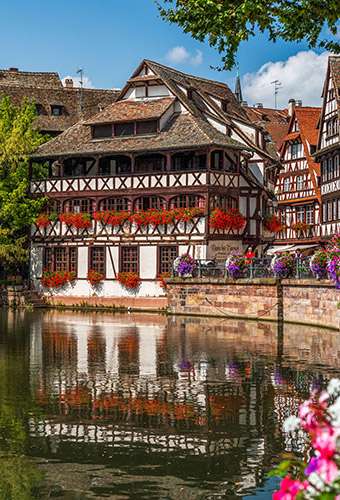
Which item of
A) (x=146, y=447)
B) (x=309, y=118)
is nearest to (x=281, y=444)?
(x=146, y=447)

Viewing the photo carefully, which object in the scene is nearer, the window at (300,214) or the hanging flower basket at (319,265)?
the hanging flower basket at (319,265)

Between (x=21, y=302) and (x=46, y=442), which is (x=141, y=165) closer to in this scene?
(x=21, y=302)

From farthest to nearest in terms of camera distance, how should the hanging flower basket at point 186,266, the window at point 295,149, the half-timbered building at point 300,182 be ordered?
the window at point 295,149 < the half-timbered building at point 300,182 < the hanging flower basket at point 186,266

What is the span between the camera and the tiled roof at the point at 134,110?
4831 cm

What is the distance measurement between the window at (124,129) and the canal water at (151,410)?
20742mm

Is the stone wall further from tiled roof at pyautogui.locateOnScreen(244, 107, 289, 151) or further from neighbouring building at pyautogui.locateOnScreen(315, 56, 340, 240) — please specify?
tiled roof at pyautogui.locateOnScreen(244, 107, 289, 151)

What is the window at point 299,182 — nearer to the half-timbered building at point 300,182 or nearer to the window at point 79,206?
the half-timbered building at point 300,182

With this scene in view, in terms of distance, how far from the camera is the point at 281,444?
12.8 m

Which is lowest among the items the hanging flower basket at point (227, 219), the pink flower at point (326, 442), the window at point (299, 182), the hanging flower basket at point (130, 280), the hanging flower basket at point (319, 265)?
the pink flower at point (326, 442)

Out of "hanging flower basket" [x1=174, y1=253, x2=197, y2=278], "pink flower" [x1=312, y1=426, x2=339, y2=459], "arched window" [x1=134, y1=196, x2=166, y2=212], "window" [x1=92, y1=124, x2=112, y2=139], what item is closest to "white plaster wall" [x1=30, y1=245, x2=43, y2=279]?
"arched window" [x1=134, y1=196, x2=166, y2=212]

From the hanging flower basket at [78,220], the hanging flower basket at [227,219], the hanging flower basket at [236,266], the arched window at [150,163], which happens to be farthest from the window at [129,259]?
the hanging flower basket at [236,266]

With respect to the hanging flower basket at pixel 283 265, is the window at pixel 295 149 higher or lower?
higher

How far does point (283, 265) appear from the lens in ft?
122

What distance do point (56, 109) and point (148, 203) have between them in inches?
645
